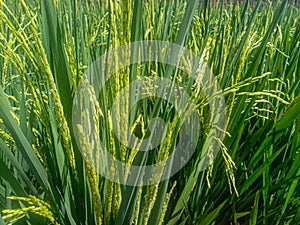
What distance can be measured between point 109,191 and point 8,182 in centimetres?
15

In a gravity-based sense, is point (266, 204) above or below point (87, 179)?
below

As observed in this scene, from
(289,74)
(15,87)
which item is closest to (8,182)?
(15,87)

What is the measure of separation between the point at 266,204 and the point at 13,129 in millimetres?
603

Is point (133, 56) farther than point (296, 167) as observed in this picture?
No

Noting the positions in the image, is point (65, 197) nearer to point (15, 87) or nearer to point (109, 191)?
point (109, 191)

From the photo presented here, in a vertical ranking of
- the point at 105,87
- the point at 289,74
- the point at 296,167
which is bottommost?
the point at 296,167

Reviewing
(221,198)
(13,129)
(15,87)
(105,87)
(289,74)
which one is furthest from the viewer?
(289,74)

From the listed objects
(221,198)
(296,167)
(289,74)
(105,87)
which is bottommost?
(221,198)

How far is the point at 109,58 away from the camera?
0.67m

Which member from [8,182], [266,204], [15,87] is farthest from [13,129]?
[266,204]

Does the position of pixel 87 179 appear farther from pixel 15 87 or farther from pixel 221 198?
pixel 221 198

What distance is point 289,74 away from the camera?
1229 mm

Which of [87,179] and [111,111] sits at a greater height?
[111,111]

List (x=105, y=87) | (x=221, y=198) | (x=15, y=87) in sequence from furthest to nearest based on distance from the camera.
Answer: (x=221, y=198) → (x=15, y=87) → (x=105, y=87)
